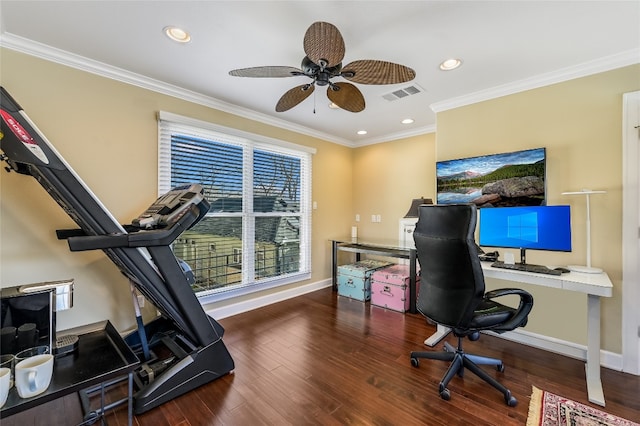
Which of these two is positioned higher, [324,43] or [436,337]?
[324,43]

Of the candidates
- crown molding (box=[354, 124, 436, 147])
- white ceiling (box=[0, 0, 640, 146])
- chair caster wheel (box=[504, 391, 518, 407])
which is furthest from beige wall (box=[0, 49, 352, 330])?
chair caster wheel (box=[504, 391, 518, 407])

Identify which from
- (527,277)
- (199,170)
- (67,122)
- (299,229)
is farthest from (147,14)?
(527,277)

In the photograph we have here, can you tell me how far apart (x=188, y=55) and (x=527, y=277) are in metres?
3.28

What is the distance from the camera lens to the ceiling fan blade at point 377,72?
1.70m

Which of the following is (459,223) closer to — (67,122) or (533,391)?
(533,391)

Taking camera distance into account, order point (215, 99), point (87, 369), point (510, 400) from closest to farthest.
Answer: point (87, 369) → point (510, 400) → point (215, 99)

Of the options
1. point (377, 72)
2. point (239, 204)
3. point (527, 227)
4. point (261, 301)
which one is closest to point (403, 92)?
point (377, 72)

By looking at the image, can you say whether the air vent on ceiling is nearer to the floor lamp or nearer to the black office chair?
the black office chair

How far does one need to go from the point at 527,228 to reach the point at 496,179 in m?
0.68

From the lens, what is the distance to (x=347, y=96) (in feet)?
7.11

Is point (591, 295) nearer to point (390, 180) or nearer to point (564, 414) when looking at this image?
point (564, 414)

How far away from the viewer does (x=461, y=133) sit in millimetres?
3100

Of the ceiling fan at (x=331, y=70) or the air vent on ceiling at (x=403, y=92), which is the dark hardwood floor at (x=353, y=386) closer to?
the ceiling fan at (x=331, y=70)

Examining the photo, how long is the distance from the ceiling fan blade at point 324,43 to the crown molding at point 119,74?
1.90 m
